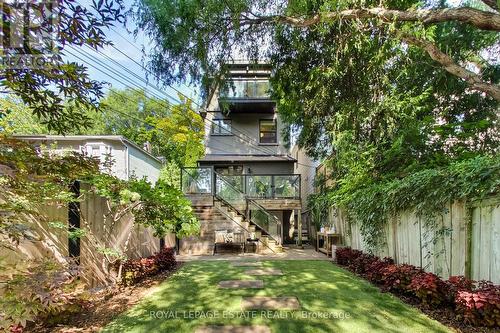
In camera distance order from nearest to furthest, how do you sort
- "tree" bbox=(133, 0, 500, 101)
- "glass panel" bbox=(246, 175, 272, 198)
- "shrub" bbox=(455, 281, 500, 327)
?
"shrub" bbox=(455, 281, 500, 327) → "tree" bbox=(133, 0, 500, 101) → "glass panel" bbox=(246, 175, 272, 198)

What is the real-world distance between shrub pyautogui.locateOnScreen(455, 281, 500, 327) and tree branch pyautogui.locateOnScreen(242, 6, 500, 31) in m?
4.29

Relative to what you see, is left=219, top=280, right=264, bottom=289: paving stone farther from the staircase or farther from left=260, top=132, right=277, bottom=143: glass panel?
left=260, top=132, right=277, bottom=143: glass panel

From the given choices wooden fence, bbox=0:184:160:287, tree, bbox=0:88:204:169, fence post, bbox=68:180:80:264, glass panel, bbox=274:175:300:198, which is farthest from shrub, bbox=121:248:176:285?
tree, bbox=0:88:204:169

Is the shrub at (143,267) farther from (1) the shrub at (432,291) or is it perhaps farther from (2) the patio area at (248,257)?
(1) the shrub at (432,291)

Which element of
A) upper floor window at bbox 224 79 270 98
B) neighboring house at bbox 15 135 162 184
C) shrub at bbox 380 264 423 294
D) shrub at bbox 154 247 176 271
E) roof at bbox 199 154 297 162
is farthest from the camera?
roof at bbox 199 154 297 162

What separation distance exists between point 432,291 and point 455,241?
2.62 ft

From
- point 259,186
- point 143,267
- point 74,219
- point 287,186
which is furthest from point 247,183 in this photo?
point 74,219

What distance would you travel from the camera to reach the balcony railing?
12.2 meters

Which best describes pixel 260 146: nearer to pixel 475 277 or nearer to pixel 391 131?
pixel 391 131

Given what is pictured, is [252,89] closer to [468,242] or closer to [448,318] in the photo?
[468,242]

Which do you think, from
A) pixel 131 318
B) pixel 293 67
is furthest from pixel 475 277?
pixel 293 67

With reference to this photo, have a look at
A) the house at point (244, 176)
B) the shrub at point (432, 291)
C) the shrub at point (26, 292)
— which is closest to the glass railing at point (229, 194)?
the house at point (244, 176)

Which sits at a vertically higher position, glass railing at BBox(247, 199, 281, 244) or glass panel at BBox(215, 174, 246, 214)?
glass panel at BBox(215, 174, 246, 214)

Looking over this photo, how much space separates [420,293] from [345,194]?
14.1ft
